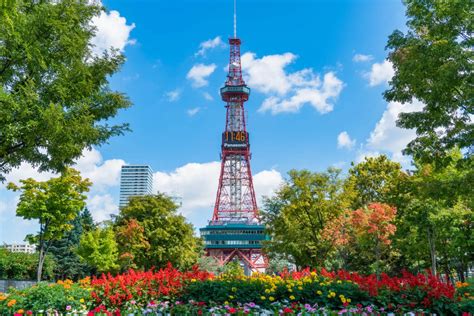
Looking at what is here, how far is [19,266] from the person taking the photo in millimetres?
36062

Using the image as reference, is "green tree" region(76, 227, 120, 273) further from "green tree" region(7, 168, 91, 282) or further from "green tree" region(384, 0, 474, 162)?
"green tree" region(384, 0, 474, 162)

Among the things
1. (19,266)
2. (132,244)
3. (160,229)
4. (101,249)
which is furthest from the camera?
(19,266)

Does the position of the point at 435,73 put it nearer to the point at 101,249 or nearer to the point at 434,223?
the point at 434,223

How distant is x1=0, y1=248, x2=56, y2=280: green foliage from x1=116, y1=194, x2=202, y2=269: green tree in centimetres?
992

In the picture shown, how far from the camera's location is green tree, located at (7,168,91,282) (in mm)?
25500

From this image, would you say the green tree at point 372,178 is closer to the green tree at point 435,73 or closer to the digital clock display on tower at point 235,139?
the green tree at point 435,73

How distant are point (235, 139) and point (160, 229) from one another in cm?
5124

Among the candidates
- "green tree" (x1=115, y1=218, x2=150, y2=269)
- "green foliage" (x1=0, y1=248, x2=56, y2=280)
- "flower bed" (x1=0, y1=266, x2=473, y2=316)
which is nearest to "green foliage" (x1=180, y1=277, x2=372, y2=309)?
"flower bed" (x1=0, y1=266, x2=473, y2=316)

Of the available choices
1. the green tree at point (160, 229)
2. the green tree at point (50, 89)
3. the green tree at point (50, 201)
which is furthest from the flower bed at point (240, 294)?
the green tree at point (160, 229)

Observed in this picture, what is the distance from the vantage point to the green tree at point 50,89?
8516 mm

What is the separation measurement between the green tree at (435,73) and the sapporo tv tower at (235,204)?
210ft

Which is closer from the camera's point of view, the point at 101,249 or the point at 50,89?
the point at 50,89

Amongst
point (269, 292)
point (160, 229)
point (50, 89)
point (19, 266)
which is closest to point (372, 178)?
point (160, 229)

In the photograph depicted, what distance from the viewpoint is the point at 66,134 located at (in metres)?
9.09
